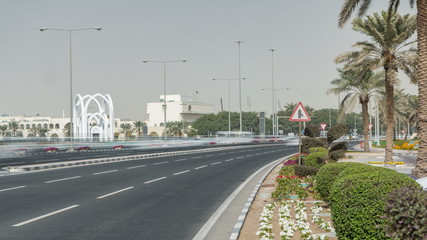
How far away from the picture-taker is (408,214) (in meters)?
5.16

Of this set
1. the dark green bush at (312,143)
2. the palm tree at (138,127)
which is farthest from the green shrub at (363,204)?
the palm tree at (138,127)

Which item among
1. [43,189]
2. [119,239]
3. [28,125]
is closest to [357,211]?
[119,239]

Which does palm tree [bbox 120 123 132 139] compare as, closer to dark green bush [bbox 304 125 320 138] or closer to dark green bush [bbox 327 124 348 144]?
dark green bush [bbox 304 125 320 138]

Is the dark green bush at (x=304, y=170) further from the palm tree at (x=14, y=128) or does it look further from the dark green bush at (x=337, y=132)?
the palm tree at (x=14, y=128)

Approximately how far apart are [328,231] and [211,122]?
14230cm

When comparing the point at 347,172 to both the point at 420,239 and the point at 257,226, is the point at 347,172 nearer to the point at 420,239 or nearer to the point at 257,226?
the point at 257,226

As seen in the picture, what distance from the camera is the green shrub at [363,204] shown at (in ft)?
21.6

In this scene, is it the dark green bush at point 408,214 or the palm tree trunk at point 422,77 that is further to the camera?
the palm tree trunk at point 422,77

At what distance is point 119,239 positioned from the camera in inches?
340

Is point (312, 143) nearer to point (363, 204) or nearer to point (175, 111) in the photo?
point (363, 204)

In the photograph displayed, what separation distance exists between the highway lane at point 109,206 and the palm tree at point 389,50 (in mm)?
11871

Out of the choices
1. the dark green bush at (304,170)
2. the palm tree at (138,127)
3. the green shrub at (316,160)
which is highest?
the palm tree at (138,127)

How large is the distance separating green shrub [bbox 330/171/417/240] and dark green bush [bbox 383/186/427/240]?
3.53 ft

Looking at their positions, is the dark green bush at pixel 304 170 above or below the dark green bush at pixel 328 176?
below
